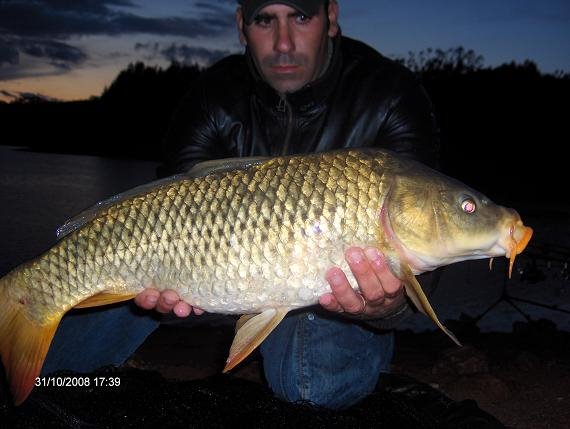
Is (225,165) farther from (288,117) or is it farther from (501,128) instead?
(501,128)

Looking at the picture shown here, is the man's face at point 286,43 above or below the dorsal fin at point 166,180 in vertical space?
above

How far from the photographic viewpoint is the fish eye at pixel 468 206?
1401 millimetres

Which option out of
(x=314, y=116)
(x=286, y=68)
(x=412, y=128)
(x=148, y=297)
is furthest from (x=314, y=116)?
(x=148, y=297)

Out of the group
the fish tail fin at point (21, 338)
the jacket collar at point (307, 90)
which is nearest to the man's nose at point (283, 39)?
the jacket collar at point (307, 90)

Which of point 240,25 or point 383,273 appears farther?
point 240,25

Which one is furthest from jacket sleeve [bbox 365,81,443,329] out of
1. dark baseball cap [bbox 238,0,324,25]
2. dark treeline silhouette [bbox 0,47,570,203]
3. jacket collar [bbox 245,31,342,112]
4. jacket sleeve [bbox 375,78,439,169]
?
dark treeline silhouette [bbox 0,47,570,203]

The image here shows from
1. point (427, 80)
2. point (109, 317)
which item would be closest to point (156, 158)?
point (427, 80)

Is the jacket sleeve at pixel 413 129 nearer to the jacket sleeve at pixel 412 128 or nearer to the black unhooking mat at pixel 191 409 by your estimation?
the jacket sleeve at pixel 412 128

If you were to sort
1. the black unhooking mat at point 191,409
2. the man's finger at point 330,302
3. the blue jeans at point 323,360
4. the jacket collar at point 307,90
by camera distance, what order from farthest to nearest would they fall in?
1. the jacket collar at point 307,90
2. the blue jeans at point 323,360
3. the black unhooking mat at point 191,409
4. the man's finger at point 330,302

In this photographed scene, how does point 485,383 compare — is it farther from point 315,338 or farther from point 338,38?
point 338,38

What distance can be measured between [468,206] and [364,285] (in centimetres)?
33

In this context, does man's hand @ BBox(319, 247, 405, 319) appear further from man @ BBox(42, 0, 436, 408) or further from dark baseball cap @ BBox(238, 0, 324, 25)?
dark baseball cap @ BBox(238, 0, 324, 25)

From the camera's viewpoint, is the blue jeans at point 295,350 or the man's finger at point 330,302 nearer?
the man's finger at point 330,302

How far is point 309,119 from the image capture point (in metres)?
2.12
